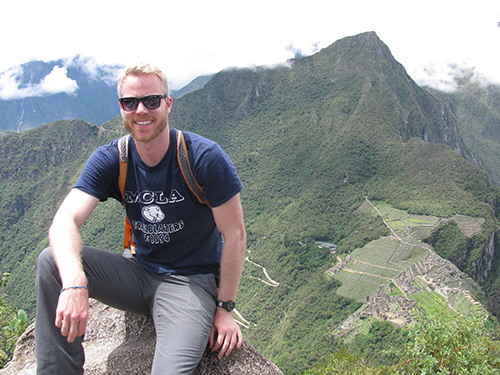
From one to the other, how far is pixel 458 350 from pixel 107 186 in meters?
7.10

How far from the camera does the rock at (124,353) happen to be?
329 centimetres

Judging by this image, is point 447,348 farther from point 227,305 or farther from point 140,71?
point 140,71

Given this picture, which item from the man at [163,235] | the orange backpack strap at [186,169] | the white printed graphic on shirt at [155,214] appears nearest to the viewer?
the man at [163,235]

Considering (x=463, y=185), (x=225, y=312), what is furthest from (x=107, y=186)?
(x=463, y=185)

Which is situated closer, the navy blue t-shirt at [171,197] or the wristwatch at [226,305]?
the navy blue t-shirt at [171,197]

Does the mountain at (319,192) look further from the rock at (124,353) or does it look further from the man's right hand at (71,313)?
the man's right hand at (71,313)

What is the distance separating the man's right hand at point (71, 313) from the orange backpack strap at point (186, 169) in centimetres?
120

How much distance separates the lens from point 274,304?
55.2 meters

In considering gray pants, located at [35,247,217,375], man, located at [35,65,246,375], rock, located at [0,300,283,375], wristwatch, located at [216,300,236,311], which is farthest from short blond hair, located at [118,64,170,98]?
rock, located at [0,300,283,375]

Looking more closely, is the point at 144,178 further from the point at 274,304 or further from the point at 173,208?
the point at 274,304

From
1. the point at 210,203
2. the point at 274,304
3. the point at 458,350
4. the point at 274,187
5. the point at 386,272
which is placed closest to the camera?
A: the point at 210,203

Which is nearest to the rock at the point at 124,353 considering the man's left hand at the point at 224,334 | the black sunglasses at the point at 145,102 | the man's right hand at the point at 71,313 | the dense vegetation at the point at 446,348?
the man's left hand at the point at 224,334

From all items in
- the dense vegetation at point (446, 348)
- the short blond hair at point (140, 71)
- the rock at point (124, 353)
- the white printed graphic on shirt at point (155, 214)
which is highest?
the short blond hair at point (140, 71)

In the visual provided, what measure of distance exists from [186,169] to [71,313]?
1.42 meters
